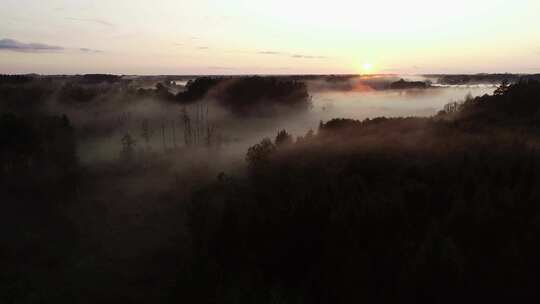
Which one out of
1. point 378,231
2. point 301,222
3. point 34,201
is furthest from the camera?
point 34,201

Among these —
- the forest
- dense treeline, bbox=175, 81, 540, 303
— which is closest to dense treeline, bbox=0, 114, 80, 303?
the forest

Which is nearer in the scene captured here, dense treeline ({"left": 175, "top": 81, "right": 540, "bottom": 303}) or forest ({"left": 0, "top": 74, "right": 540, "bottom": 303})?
dense treeline ({"left": 175, "top": 81, "right": 540, "bottom": 303})

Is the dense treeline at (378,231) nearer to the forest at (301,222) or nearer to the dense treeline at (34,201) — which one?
the forest at (301,222)

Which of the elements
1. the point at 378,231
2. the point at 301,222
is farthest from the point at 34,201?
the point at 378,231

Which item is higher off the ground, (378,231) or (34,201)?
(378,231)

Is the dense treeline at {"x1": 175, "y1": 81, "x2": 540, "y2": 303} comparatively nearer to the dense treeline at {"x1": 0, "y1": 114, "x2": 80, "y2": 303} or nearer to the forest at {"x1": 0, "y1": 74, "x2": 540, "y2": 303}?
the forest at {"x1": 0, "y1": 74, "x2": 540, "y2": 303}

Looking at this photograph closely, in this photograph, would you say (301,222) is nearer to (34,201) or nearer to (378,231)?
(378,231)

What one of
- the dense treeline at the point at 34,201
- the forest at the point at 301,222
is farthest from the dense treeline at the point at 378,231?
the dense treeline at the point at 34,201
